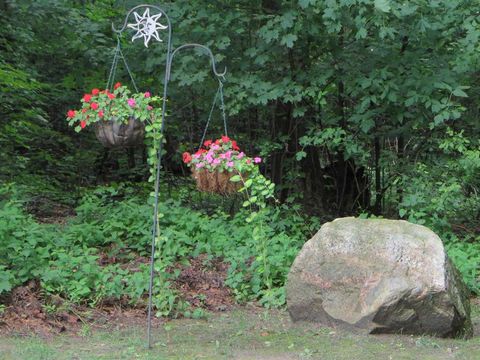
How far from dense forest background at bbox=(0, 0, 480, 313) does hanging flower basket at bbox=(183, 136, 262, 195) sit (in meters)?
0.83

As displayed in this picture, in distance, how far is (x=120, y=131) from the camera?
5.31 metres

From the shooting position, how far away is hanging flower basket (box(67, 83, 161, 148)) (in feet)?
17.0

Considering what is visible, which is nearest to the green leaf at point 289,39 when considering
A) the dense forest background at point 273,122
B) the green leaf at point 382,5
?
the dense forest background at point 273,122

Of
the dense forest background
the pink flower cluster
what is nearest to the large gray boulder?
the dense forest background

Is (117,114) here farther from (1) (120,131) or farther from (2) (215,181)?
(2) (215,181)

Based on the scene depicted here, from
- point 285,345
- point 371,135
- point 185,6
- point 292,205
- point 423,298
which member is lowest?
point 285,345

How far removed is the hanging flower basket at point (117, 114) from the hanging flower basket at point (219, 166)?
48 cm

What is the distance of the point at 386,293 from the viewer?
5145mm

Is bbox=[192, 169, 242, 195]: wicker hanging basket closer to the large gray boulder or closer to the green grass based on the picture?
the large gray boulder

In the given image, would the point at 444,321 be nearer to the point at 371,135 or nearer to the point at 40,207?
the point at 371,135

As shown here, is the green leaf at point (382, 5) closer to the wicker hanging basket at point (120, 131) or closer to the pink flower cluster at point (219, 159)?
the pink flower cluster at point (219, 159)

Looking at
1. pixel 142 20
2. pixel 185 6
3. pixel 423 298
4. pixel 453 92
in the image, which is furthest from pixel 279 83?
pixel 423 298

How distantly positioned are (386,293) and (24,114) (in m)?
7.81

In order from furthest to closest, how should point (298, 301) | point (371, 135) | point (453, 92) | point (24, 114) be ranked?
point (24, 114) < point (371, 135) < point (453, 92) < point (298, 301)
